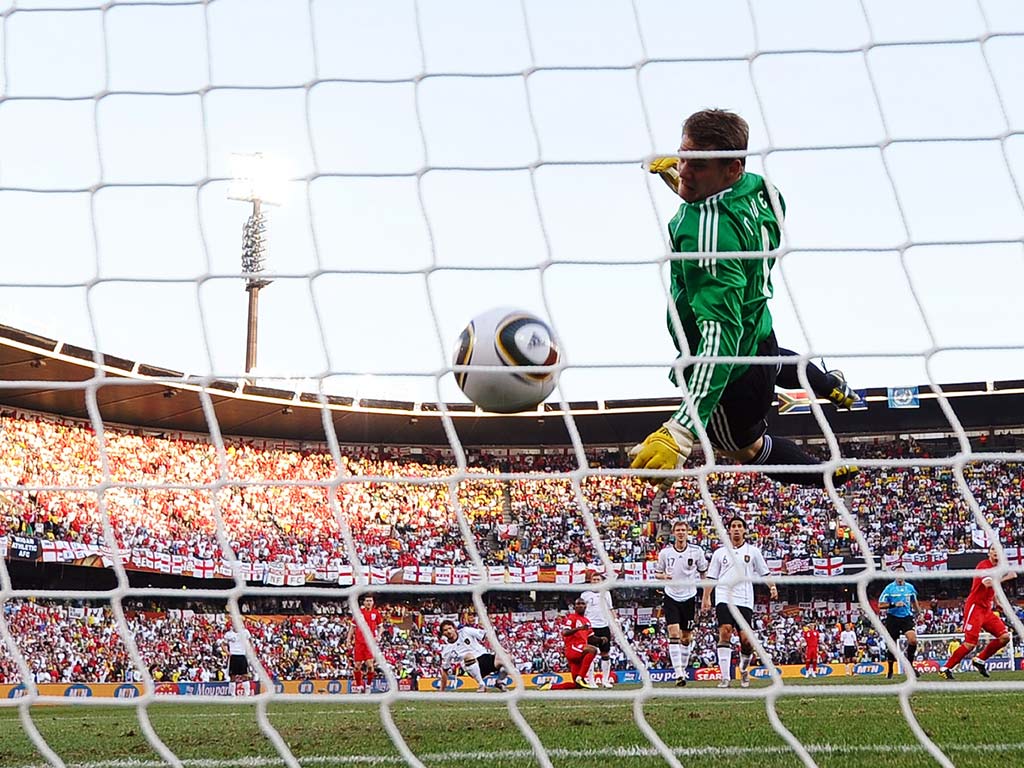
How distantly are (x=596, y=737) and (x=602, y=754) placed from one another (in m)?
0.70

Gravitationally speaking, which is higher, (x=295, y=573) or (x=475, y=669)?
(x=295, y=573)

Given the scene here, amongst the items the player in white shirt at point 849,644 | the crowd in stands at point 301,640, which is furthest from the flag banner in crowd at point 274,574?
the player in white shirt at point 849,644

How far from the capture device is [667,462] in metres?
3.52

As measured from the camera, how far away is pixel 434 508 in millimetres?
26844

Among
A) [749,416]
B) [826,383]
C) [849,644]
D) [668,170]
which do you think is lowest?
[849,644]

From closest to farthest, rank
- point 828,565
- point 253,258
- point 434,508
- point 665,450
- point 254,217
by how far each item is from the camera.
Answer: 1. point 665,450
2. point 828,565
3. point 434,508
4. point 254,217
5. point 253,258

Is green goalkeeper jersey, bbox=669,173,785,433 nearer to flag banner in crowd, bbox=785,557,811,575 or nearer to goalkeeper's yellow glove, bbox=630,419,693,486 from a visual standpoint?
goalkeeper's yellow glove, bbox=630,419,693,486

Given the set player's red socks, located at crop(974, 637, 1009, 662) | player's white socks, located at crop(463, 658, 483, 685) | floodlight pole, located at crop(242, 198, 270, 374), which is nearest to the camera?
player's red socks, located at crop(974, 637, 1009, 662)

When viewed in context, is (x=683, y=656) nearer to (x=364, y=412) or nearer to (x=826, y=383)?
(x=826, y=383)

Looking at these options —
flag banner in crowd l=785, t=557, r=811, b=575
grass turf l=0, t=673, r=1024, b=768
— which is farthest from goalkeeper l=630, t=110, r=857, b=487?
flag banner in crowd l=785, t=557, r=811, b=575

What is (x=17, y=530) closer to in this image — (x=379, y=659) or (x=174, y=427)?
(x=174, y=427)

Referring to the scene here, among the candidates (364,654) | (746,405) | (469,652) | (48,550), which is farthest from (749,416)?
(48,550)

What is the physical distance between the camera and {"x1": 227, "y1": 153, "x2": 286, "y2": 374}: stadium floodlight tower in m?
26.2

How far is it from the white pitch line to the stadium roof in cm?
1777
